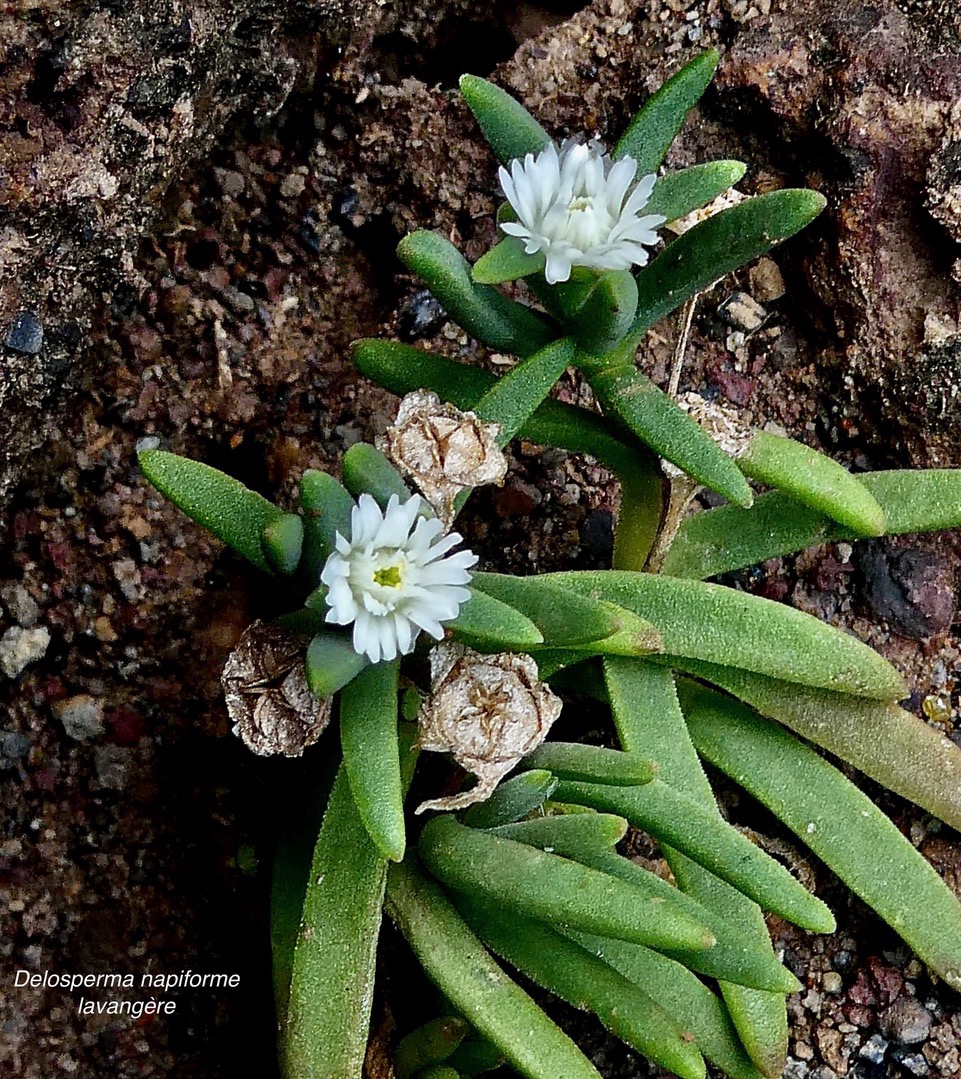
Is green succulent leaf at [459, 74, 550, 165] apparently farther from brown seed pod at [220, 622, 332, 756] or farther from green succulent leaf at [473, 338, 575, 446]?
brown seed pod at [220, 622, 332, 756]

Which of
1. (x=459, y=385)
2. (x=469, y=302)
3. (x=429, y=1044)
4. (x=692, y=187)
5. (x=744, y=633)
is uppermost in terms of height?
(x=692, y=187)

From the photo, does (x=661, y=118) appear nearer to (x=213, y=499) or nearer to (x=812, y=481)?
(x=812, y=481)

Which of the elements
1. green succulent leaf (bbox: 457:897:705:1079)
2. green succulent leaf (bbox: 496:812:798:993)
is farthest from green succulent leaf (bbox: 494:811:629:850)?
green succulent leaf (bbox: 457:897:705:1079)

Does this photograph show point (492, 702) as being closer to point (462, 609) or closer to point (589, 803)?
point (462, 609)

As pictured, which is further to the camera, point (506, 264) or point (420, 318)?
point (420, 318)

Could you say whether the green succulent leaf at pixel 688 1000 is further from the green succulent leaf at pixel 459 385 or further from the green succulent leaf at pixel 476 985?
the green succulent leaf at pixel 459 385

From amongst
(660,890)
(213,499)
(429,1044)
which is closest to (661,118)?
(213,499)
